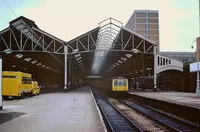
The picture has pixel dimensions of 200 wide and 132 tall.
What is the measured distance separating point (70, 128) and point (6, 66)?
156ft

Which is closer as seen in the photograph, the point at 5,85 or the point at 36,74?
the point at 5,85

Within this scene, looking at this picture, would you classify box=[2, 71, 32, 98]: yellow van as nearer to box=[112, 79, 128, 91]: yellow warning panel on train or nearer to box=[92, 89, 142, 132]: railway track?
box=[92, 89, 142, 132]: railway track

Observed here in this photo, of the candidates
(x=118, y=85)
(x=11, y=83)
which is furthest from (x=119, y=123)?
(x=118, y=85)

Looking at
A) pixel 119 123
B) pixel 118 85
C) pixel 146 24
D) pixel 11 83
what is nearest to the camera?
pixel 119 123

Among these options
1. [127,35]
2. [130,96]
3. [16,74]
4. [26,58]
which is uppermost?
[127,35]

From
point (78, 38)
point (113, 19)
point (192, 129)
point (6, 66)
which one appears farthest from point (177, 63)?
point (192, 129)

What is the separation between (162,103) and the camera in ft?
82.0

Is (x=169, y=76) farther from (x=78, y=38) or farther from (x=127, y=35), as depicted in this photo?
(x=78, y=38)

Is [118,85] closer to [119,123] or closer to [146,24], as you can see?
[119,123]

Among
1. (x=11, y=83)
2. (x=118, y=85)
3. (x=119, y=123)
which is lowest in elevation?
(x=119, y=123)

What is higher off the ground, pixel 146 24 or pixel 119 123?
pixel 146 24

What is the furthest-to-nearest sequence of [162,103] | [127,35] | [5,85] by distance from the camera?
[127,35] → [5,85] → [162,103]

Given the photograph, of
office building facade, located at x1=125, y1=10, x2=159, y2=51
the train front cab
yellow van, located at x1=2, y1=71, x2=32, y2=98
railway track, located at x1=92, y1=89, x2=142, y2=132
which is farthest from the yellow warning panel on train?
office building facade, located at x1=125, y1=10, x2=159, y2=51

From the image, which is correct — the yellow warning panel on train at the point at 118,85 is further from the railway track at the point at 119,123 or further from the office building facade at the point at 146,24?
the office building facade at the point at 146,24
